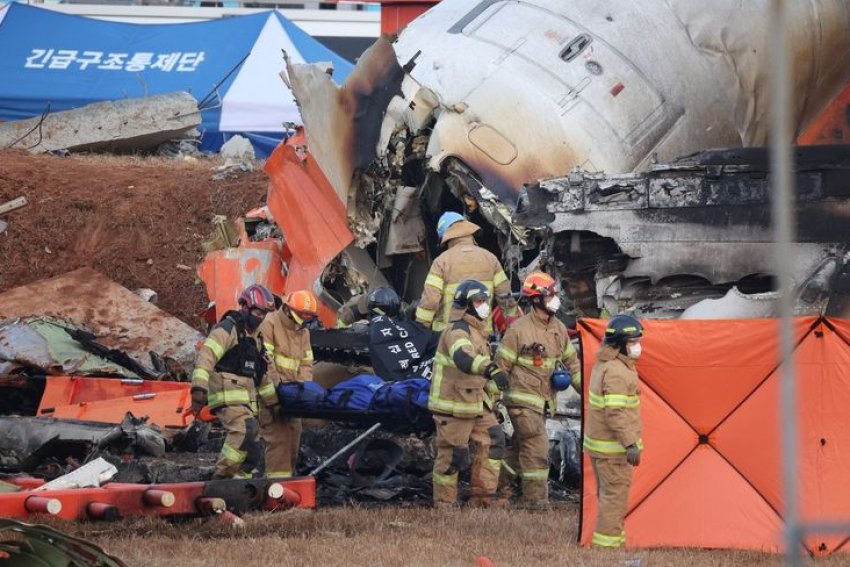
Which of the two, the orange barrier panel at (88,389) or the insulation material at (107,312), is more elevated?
the insulation material at (107,312)

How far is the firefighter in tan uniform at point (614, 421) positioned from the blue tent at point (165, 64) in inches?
643

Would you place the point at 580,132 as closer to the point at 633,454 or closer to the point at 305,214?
the point at 305,214

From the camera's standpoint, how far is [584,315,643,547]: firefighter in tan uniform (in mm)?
7211

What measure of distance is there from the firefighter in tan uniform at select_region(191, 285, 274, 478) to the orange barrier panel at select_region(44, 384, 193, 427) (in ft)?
7.06

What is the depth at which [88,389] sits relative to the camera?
37.3ft

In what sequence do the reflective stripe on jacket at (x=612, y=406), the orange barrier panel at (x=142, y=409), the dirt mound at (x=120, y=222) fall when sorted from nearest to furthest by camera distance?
the reflective stripe on jacket at (x=612, y=406), the orange barrier panel at (x=142, y=409), the dirt mound at (x=120, y=222)

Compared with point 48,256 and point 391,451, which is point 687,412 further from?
point 48,256

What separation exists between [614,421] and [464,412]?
5.04ft

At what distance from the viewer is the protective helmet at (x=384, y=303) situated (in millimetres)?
10438

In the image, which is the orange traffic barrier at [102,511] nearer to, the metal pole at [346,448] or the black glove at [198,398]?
the black glove at [198,398]

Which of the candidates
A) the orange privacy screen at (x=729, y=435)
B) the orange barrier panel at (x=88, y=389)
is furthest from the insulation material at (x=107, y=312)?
the orange privacy screen at (x=729, y=435)

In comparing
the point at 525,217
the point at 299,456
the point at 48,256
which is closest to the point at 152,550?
the point at 299,456

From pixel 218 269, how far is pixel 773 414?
794 cm

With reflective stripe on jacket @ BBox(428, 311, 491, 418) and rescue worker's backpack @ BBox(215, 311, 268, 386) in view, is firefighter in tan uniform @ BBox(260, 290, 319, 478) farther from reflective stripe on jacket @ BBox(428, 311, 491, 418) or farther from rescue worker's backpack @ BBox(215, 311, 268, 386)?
reflective stripe on jacket @ BBox(428, 311, 491, 418)
